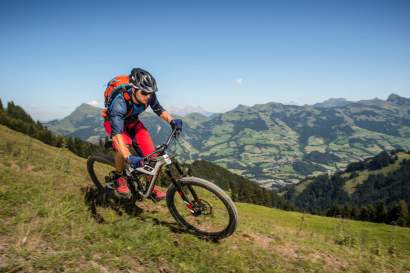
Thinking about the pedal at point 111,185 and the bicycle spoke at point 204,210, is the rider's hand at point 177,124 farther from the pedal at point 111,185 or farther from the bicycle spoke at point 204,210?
the pedal at point 111,185

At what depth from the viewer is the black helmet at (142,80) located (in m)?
7.51

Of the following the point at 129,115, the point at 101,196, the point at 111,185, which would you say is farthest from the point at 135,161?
the point at 101,196

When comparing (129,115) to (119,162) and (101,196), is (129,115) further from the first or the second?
(101,196)

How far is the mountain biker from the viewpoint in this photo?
24.1 ft

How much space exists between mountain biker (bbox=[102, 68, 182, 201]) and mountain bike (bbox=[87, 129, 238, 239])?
0.35 m

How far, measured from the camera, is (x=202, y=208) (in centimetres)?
759

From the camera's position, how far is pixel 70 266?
5113mm

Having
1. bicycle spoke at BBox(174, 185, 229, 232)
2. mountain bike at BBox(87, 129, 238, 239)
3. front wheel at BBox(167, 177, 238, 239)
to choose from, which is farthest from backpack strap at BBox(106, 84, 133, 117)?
bicycle spoke at BBox(174, 185, 229, 232)

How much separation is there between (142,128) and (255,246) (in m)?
4.60

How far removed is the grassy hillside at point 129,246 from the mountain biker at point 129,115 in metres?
1.38

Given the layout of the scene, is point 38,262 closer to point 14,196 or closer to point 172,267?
point 172,267

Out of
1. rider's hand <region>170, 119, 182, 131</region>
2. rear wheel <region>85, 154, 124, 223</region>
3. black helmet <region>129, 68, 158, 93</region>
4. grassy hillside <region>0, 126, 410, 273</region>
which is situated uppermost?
black helmet <region>129, 68, 158, 93</region>

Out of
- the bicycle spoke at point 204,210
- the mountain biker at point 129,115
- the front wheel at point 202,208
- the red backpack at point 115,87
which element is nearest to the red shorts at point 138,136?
the mountain biker at point 129,115

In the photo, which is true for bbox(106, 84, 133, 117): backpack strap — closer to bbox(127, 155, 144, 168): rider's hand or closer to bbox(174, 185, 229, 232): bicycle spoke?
bbox(127, 155, 144, 168): rider's hand
